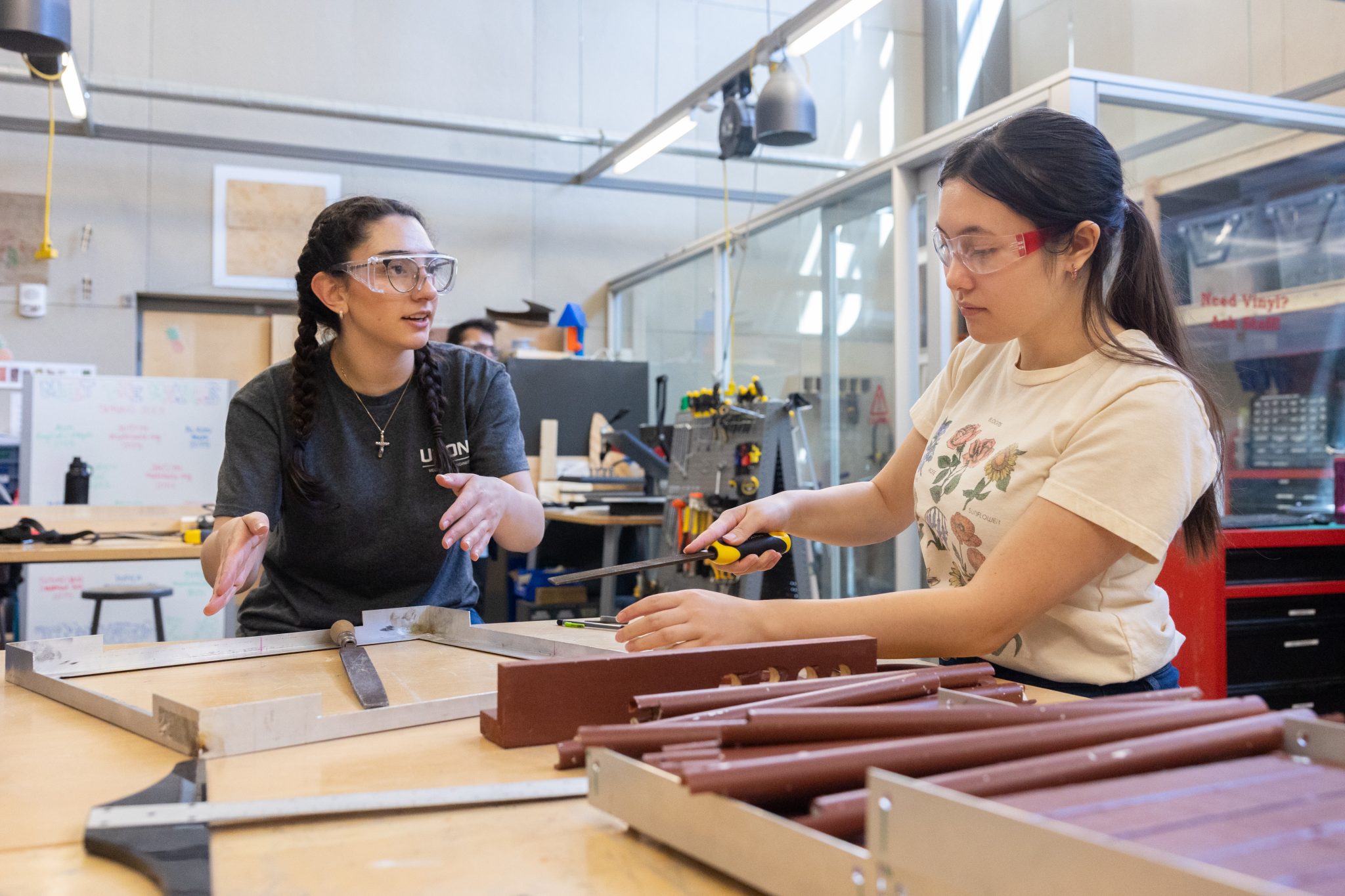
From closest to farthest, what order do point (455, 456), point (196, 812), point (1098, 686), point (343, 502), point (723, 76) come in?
point (196, 812)
point (1098, 686)
point (343, 502)
point (455, 456)
point (723, 76)

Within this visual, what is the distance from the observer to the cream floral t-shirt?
3.70 ft

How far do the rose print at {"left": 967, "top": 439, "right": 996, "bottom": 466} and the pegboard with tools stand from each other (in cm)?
215

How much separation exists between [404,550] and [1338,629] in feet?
8.14

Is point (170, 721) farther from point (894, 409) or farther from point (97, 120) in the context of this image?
point (97, 120)

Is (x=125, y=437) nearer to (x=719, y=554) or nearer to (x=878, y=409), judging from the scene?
(x=878, y=409)

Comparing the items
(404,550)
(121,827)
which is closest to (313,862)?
(121,827)

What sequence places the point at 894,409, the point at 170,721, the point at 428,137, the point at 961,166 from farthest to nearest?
the point at 428,137 < the point at 894,409 < the point at 961,166 < the point at 170,721

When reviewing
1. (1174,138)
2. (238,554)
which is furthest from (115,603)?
(1174,138)

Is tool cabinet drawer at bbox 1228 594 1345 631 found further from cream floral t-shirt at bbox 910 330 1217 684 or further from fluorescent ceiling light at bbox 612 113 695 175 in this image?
fluorescent ceiling light at bbox 612 113 695 175

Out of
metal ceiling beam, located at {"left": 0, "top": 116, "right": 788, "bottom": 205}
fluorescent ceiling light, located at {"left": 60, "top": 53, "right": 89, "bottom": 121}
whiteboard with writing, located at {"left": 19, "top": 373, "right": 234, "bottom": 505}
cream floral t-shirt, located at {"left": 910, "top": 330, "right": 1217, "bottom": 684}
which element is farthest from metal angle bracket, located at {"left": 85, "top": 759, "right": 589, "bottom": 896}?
metal ceiling beam, located at {"left": 0, "top": 116, "right": 788, "bottom": 205}

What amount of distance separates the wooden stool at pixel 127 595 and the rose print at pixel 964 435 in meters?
3.44

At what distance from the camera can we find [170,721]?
3.02 ft

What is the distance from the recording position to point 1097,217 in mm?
1307

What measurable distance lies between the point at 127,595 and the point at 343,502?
8.57ft
